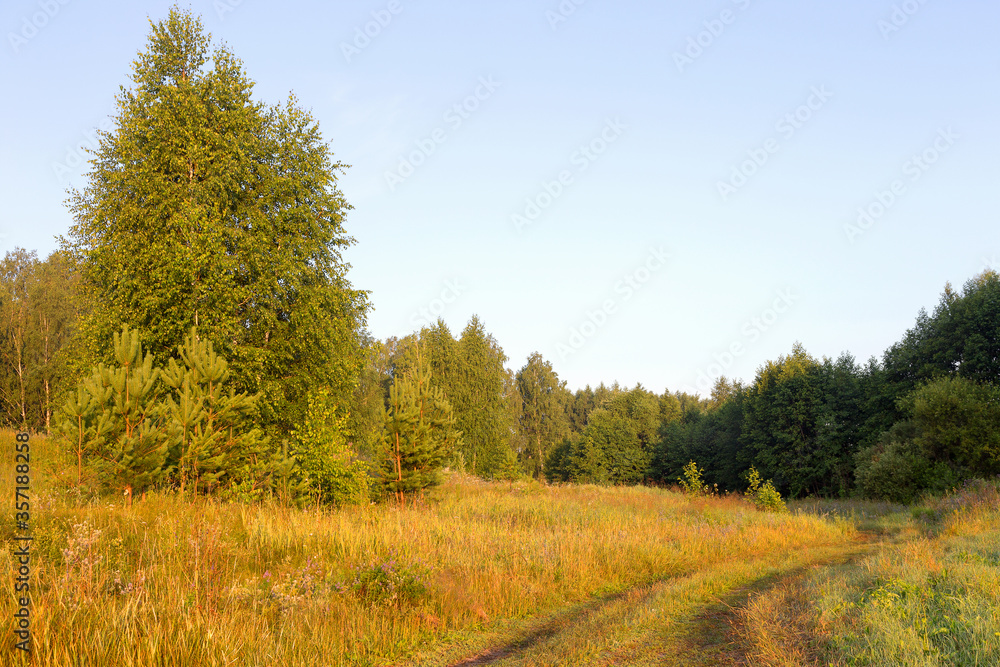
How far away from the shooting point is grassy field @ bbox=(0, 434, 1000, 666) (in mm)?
4520

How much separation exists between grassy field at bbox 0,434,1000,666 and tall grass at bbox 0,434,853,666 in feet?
0.09

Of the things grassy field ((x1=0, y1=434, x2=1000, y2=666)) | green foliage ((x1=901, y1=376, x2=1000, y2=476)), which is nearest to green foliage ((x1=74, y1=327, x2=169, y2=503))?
grassy field ((x1=0, y1=434, x2=1000, y2=666))

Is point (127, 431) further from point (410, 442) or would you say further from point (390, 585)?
point (410, 442)

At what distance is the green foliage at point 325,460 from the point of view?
12.8 m

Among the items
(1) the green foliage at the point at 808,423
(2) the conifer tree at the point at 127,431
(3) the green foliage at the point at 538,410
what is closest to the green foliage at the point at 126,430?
(2) the conifer tree at the point at 127,431

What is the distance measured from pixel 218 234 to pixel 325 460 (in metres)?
8.38

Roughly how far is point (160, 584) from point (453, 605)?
10.7 feet

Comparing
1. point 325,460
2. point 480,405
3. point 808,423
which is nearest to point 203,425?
point 325,460

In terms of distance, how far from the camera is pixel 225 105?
19.5 metres

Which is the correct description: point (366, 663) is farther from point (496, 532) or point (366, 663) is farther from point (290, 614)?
point (496, 532)

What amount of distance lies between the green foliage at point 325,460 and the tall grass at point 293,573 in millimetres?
677

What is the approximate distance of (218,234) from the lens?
16.6 metres

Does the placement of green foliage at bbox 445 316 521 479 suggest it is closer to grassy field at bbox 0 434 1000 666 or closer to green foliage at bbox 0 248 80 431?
green foliage at bbox 0 248 80 431

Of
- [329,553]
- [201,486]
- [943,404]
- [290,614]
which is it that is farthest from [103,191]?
[943,404]
